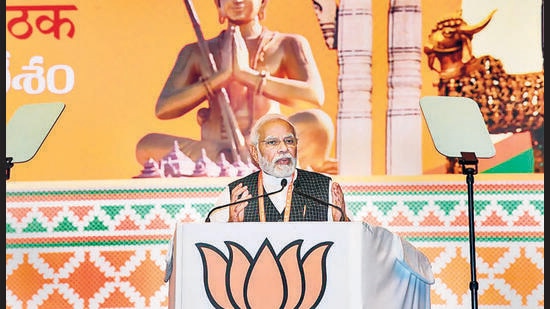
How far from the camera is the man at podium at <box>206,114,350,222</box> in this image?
173 inches

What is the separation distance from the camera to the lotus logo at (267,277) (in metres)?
3.63

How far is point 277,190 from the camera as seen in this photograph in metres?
4.40

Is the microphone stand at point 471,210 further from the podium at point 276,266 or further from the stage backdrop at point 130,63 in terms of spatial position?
the podium at point 276,266

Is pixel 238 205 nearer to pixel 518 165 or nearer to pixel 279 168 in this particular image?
pixel 279 168

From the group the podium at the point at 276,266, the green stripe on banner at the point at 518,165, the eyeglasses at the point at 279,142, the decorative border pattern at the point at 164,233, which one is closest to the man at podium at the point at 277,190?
the eyeglasses at the point at 279,142

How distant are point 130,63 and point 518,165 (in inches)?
88.3

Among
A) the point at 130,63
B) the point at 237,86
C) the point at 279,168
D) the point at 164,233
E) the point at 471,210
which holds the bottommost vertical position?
the point at 164,233

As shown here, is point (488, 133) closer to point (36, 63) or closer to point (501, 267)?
point (501, 267)

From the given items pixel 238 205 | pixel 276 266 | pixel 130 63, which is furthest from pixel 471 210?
pixel 130 63

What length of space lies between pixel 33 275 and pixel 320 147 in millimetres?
1762

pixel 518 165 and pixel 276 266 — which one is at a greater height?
pixel 518 165

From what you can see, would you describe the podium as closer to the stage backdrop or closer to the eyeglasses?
the eyeglasses

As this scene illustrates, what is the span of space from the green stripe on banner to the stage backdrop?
0.30 metres

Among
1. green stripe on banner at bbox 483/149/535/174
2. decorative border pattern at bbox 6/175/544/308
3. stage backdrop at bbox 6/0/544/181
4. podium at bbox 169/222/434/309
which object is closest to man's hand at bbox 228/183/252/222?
podium at bbox 169/222/434/309
